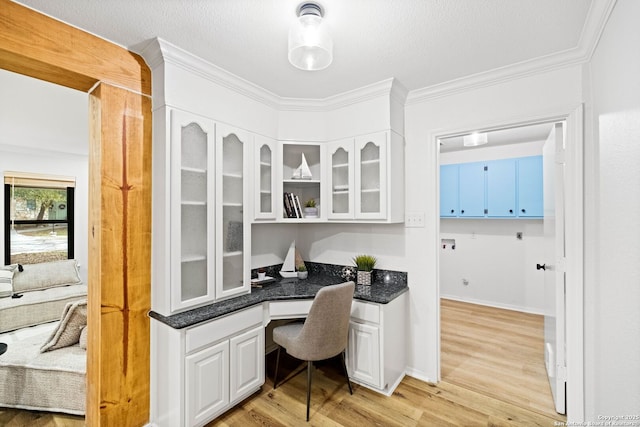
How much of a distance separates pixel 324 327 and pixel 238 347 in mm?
625

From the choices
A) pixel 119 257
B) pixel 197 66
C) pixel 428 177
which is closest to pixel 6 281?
pixel 119 257

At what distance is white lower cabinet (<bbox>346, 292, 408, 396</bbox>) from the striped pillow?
4.13m

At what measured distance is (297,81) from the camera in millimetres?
2287

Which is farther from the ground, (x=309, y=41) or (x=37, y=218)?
(x=309, y=41)

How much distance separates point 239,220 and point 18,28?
4.98 feet

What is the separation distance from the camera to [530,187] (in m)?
3.85

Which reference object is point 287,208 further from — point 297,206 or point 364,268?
point 364,268

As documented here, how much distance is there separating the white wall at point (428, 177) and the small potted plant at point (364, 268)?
26cm

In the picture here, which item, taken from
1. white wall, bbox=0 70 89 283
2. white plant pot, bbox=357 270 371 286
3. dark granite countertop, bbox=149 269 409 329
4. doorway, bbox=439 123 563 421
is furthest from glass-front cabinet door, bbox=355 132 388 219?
white wall, bbox=0 70 89 283

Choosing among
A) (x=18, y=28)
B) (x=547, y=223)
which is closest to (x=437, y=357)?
(x=547, y=223)

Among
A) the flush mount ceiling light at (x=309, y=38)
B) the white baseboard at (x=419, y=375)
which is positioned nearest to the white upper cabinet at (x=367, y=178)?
the flush mount ceiling light at (x=309, y=38)

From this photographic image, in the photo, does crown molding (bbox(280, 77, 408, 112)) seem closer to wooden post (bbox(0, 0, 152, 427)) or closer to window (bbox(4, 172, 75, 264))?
wooden post (bbox(0, 0, 152, 427))

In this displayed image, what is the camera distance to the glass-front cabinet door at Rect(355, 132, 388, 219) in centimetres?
238

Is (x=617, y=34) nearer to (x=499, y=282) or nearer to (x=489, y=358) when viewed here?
(x=489, y=358)
